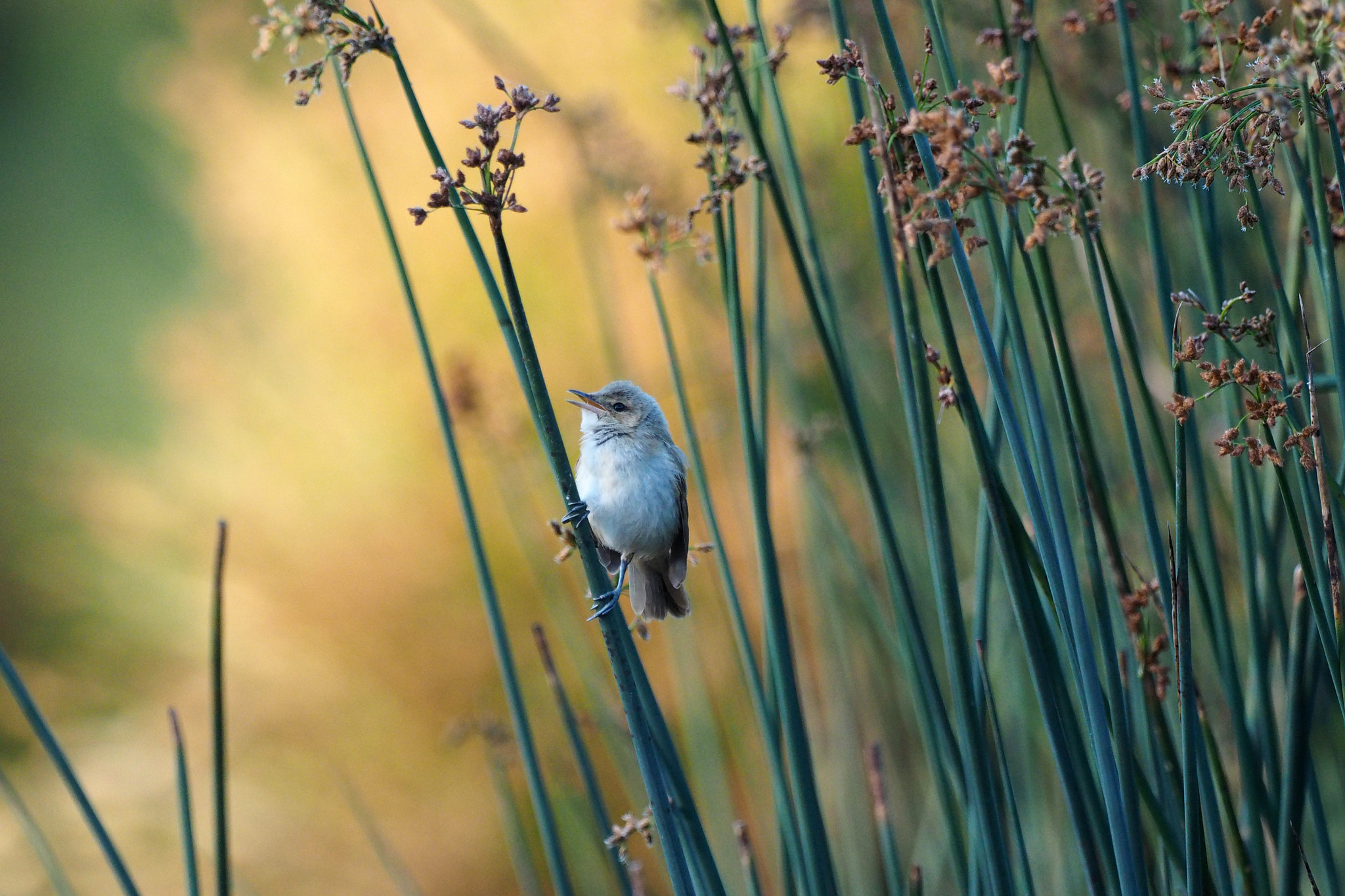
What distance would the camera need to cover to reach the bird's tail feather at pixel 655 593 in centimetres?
152

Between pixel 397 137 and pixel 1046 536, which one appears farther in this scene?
pixel 397 137

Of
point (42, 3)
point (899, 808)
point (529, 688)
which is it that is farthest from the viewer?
point (42, 3)

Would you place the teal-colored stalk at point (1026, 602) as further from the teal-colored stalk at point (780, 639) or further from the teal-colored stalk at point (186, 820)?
the teal-colored stalk at point (186, 820)

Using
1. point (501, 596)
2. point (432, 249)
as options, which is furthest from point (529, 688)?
point (432, 249)

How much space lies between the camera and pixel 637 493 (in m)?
1.47

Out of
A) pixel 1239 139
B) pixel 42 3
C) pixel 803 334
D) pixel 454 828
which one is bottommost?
pixel 1239 139

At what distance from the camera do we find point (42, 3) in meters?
3.87

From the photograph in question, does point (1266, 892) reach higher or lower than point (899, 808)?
lower

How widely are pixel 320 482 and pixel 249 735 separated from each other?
958 mm

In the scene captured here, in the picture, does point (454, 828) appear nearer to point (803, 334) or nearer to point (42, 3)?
point (803, 334)

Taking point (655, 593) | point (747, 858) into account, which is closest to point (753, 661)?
point (747, 858)

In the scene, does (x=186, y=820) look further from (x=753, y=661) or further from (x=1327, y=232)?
(x=1327, y=232)

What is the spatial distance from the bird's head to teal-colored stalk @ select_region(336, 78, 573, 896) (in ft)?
1.75

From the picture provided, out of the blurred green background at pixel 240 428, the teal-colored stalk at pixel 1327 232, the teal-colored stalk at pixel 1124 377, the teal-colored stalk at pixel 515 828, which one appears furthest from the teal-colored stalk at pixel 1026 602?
the blurred green background at pixel 240 428
